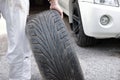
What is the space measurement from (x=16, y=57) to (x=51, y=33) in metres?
0.59

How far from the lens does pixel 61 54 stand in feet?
8.72

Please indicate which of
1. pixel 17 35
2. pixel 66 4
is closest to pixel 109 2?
pixel 66 4

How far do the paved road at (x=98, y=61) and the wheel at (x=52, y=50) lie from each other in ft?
3.38

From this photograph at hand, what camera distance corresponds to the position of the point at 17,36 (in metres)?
3.04

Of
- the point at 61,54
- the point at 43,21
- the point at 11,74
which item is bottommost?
the point at 11,74

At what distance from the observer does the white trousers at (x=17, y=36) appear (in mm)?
2959

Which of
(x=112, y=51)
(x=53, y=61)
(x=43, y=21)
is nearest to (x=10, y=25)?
(x=43, y=21)

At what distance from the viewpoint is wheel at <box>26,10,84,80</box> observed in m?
2.66

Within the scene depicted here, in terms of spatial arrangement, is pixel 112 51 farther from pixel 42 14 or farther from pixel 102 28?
pixel 42 14

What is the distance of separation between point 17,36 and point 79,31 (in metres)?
1.79

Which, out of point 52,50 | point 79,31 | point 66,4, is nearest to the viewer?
point 52,50

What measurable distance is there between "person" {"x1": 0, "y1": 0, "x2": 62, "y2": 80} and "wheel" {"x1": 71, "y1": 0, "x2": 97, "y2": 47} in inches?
58.6

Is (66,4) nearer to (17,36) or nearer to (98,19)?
(98,19)

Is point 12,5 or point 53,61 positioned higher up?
point 12,5
